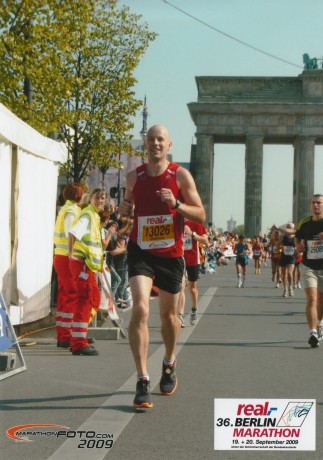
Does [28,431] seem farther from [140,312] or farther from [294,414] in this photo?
[294,414]

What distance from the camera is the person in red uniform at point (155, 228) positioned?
26.0 ft

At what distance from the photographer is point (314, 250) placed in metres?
13.2

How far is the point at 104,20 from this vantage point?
35.9 meters

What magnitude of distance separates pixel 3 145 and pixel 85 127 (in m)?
23.5

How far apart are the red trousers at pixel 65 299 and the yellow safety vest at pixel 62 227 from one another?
8 centimetres

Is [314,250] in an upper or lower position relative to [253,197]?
lower

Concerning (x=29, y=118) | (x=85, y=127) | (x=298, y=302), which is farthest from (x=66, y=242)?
(x=85, y=127)

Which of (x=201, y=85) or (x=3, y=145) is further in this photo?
(x=201, y=85)

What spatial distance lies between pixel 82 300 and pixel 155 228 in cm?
340

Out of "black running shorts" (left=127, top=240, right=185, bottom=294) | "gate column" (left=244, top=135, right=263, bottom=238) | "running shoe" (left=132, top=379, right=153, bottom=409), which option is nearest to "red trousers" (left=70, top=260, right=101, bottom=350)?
"black running shorts" (left=127, top=240, right=185, bottom=294)

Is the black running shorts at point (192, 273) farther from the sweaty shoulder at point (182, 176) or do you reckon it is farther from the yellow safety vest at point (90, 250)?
the sweaty shoulder at point (182, 176)

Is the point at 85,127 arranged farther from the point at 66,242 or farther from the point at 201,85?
the point at 201,85

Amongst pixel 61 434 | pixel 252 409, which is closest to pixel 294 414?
pixel 252 409

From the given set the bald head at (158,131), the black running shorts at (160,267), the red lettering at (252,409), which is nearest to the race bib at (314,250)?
the black running shorts at (160,267)
